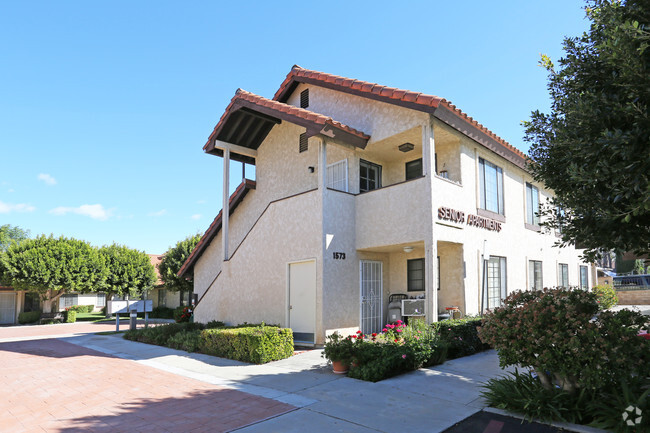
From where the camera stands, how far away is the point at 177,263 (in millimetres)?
29375

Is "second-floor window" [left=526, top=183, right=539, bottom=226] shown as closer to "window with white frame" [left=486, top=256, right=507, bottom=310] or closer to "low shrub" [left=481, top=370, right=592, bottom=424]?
"window with white frame" [left=486, top=256, right=507, bottom=310]

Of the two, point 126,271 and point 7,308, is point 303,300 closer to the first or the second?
point 126,271

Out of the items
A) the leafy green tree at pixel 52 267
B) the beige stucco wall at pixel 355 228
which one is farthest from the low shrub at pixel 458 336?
the leafy green tree at pixel 52 267

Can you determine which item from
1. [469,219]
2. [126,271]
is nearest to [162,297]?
[126,271]

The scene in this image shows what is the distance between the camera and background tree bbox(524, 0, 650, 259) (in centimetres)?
469

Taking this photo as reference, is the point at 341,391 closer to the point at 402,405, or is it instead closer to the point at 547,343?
the point at 402,405

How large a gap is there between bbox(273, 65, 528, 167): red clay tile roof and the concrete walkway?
21.4ft

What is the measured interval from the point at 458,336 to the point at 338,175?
6.30 meters

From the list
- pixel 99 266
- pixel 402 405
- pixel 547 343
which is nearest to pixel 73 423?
pixel 402 405

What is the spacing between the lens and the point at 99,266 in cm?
2953

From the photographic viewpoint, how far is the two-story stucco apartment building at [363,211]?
11.9 metres

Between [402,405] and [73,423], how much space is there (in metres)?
4.85

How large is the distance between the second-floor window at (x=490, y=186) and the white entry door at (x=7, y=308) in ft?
118

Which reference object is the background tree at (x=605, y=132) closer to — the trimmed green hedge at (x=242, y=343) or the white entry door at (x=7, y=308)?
the trimmed green hedge at (x=242, y=343)
